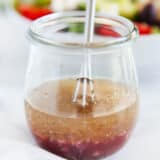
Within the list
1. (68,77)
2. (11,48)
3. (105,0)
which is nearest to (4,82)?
(11,48)

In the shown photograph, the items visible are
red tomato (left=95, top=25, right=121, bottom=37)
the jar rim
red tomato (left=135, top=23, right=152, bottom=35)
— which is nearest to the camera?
the jar rim

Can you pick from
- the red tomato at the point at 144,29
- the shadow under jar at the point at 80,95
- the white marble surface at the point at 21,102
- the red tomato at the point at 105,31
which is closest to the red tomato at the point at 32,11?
the white marble surface at the point at 21,102

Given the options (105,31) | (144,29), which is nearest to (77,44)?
(105,31)

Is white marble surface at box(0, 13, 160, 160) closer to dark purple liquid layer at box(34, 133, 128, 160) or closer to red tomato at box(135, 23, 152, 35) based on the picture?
dark purple liquid layer at box(34, 133, 128, 160)

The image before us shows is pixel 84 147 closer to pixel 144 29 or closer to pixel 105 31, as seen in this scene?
pixel 105 31

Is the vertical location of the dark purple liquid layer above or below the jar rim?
below

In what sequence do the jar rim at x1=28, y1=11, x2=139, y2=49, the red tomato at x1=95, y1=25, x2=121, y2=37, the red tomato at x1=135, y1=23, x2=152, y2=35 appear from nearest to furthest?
the jar rim at x1=28, y1=11, x2=139, y2=49
the red tomato at x1=95, y1=25, x2=121, y2=37
the red tomato at x1=135, y1=23, x2=152, y2=35

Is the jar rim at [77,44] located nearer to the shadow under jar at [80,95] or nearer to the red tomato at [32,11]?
the shadow under jar at [80,95]

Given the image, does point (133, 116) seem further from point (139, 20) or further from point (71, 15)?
point (139, 20)

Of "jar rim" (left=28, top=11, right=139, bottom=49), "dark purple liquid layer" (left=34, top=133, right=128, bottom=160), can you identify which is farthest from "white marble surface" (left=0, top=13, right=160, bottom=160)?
"jar rim" (left=28, top=11, right=139, bottom=49)
